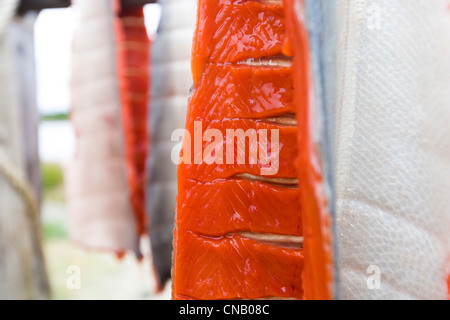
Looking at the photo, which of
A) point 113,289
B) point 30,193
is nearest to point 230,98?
point 30,193

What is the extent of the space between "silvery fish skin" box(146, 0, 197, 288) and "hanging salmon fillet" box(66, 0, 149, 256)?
9 cm

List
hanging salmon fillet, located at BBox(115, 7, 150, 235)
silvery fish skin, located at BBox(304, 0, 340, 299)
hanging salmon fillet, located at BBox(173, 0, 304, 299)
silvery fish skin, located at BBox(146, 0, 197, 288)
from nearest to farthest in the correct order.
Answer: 1. silvery fish skin, located at BBox(304, 0, 340, 299)
2. hanging salmon fillet, located at BBox(173, 0, 304, 299)
3. silvery fish skin, located at BBox(146, 0, 197, 288)
4. hanging salmon fillet, located at BBox(115, 7, 150, 235)

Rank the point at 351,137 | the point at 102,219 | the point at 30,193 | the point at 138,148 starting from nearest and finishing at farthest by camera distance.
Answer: the point at 351,137, the point at 30,193, the point at 102,219, the point at 138,148

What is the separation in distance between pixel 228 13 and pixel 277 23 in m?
0.06

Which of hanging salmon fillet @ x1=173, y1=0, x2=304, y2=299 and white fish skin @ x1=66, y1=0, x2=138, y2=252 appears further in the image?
white fish skin @ x1=66, y1=0, x2=138, y2=252

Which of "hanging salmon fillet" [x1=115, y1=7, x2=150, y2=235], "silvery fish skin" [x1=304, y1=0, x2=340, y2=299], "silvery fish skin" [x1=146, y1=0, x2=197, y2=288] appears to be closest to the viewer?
"silvery fish skin" [x1=304, y1=0, x2=340, y2=299]

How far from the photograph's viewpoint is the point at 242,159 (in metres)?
0.47

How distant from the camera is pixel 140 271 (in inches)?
47.1

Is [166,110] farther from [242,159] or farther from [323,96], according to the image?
[323,96]

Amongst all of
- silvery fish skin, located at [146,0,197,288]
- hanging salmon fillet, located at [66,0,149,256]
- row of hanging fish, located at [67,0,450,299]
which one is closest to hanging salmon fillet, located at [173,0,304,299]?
row of hanging fish, located at [67,0,450,299]

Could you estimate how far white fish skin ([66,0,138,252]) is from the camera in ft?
3.54

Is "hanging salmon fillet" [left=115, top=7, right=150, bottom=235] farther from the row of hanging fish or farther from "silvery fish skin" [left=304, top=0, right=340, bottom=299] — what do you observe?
"silvery fish skin" [left=304, top=0, right=340, bottom=299]

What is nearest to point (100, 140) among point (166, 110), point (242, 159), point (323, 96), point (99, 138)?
point (99, 138)
